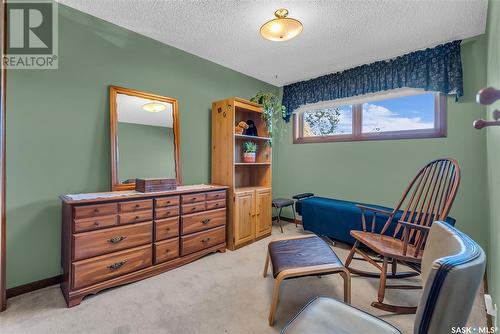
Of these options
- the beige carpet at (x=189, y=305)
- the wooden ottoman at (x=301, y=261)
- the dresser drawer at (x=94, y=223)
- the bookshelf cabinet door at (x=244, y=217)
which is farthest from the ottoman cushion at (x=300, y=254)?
the dresser drawer at (x=94, y=223)

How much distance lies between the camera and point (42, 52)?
1.97m

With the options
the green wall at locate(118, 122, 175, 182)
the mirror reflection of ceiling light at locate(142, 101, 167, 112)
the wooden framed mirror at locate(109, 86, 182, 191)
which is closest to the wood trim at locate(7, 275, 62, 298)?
A: the wooden framed mirror at locate(109, 86, 182, 191)

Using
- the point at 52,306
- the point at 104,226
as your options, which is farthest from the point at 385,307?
the point at 52,306

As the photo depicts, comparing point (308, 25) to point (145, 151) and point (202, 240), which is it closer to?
point (145, 151)

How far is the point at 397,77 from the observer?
2.91 meters

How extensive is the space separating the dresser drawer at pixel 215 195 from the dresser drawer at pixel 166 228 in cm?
46

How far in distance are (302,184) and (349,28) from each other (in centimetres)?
238

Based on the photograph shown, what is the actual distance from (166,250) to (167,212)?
379 mm

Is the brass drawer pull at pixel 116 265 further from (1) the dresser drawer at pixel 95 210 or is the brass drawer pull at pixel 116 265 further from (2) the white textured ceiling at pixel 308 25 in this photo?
(2) the white textured ceiling at pixel 308 25

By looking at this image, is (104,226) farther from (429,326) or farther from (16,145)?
(429,326)

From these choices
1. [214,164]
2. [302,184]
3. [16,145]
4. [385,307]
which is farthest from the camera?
[302,184]

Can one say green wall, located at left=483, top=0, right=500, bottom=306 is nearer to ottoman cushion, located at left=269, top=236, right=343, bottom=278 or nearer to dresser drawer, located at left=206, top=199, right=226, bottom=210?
ottoman cushion, located at left=269, top=236, right=343, bottom=278

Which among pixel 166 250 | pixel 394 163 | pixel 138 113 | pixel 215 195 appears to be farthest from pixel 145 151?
pixel 394 163

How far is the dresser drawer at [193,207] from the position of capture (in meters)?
2.42
